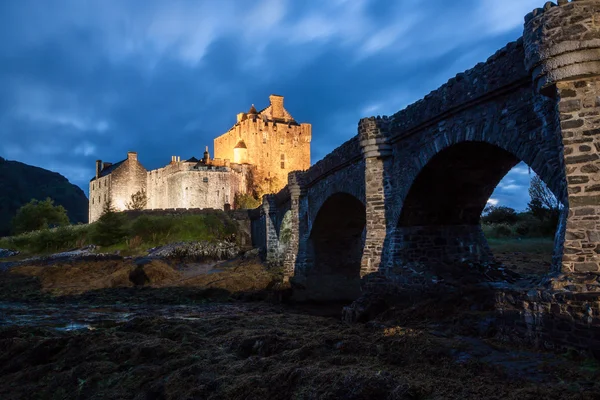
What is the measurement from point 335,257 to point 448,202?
10.6 m

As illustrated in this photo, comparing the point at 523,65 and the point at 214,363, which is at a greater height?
the point at 523,65

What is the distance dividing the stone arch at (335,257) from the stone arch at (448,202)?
8.35 m

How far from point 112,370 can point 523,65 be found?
951 cm

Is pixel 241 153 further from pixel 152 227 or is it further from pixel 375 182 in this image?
pixel 375 182

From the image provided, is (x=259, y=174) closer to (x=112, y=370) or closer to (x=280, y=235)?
(x=280, y=235)

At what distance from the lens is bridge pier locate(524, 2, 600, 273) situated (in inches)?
281

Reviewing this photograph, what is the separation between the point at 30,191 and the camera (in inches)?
3086

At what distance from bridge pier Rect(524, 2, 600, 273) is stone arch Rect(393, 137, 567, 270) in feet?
11.1

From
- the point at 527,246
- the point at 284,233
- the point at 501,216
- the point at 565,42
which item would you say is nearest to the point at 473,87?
the point at 565,42

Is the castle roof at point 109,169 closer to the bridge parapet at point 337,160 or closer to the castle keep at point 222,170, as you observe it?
the castle keep at point 222,170

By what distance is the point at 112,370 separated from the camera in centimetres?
858

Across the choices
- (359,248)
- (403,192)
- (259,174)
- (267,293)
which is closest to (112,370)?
(403,192)

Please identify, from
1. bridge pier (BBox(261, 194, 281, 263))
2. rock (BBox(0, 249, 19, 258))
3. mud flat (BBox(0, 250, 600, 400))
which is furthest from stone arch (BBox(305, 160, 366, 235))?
rock (BBox(0, 249, 19, 258))

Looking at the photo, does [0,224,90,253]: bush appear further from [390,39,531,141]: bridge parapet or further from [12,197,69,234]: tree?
[390,39,531,141]: bridge parapet
